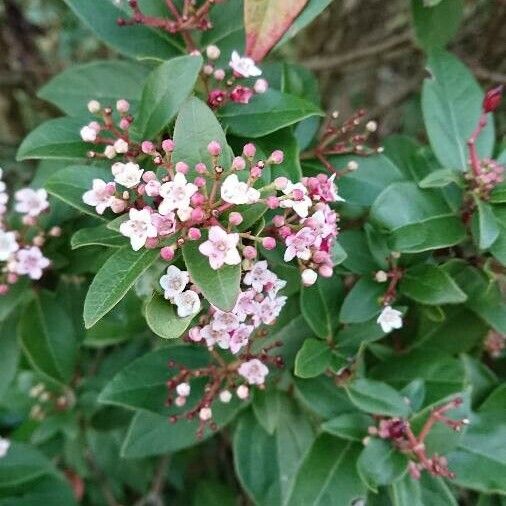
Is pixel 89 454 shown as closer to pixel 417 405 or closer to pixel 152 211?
pixel 417 405

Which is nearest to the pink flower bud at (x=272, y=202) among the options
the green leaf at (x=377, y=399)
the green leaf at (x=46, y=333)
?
the green leaf at (x=377, y=399)

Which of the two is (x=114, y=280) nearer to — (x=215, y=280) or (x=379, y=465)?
(x=215, y=280)

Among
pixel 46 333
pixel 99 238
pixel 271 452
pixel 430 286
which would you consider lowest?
pixel 271 452

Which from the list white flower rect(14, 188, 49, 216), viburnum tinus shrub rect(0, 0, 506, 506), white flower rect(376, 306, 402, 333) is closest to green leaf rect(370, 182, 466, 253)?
viburnum tinus shrub rect(0, 0, 506, 506)

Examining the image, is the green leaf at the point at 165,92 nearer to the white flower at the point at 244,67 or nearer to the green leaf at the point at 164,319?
the white flower at the point at 244,67

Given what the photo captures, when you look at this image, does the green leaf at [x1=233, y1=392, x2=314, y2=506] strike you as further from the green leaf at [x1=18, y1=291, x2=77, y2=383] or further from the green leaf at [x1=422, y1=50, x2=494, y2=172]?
the green leaf at [x1=422, y1=50, x2=494, y2=172]

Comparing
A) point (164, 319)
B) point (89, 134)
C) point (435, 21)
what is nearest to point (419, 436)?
point (164, 319)
